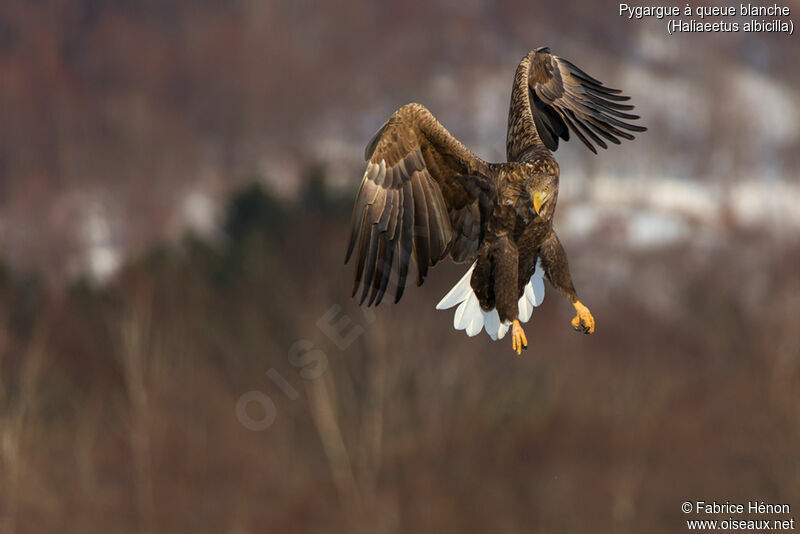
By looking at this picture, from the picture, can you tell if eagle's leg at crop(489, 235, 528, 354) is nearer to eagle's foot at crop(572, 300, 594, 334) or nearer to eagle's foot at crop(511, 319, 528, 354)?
eagle's foot at crop(511, 319, 528, 354)

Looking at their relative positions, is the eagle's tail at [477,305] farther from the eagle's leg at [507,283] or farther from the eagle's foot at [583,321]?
the eagle's foot at [583,321]

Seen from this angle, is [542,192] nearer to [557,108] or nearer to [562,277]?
[562,277]

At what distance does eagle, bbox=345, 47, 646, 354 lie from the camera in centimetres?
658

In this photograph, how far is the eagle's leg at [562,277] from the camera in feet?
21.4

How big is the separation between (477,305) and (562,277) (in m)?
0.98

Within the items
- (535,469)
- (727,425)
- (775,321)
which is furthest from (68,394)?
(775,321)

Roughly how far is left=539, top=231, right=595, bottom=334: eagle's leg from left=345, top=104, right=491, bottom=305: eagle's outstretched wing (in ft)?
1.68

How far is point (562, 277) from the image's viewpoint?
6570 millimetres

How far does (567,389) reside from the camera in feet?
112

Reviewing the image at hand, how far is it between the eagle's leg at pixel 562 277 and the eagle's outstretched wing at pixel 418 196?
512mm

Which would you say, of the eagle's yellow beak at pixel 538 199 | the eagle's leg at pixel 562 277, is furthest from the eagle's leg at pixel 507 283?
the eagle's yellow beak at pixel 538 199

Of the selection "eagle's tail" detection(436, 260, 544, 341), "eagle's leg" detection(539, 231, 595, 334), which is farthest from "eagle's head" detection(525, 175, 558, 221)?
"eagle's tail" detection(436, 260, 544, 341)

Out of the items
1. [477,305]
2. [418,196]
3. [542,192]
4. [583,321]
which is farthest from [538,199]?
[477,305]

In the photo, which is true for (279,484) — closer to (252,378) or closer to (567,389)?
(252,378)
